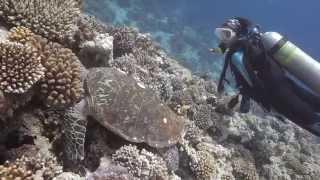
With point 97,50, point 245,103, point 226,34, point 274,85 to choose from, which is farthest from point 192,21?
point 97,50

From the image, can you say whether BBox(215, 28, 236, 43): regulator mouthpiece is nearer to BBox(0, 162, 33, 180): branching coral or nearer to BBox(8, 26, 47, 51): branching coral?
BBox(8, 26, 47, 51): branching coral

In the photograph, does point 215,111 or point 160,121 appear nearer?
point 160,121

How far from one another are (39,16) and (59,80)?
1424 millimetres

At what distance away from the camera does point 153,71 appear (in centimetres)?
888

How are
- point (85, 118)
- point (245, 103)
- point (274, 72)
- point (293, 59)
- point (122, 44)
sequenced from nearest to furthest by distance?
point (85, 118) → point (293, 59) → point (274, 72) → point (245, 103) → point (122, 44)

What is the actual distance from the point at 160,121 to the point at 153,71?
10.6ft

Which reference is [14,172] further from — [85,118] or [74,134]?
[85,118]

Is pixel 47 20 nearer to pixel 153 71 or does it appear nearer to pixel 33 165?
pixel 33 165

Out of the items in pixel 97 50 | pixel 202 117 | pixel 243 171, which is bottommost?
pixel 243 171

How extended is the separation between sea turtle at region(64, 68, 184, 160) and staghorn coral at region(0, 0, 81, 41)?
978mm

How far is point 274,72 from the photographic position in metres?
7.42

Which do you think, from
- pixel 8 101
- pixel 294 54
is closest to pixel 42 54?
pixel 8 101

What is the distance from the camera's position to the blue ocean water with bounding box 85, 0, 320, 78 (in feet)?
91.5

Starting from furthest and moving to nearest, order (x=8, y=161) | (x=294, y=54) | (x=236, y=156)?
1. (x=236, y=156)
2. (x=294, y=54)
3. (x=8, y=161)
